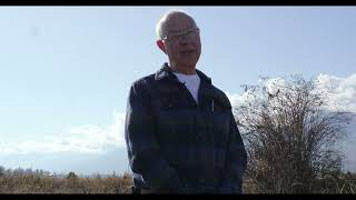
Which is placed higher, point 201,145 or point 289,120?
point 201,145

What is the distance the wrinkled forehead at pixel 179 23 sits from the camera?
3.44 meters

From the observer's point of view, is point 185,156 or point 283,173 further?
point 283,173

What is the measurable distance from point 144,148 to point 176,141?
202 mm

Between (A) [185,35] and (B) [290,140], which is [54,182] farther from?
(A) [185,35]

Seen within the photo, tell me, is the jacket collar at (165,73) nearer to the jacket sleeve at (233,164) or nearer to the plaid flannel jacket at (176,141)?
the plaid flannel jacket at (176,141)

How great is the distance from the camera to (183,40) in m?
3.42

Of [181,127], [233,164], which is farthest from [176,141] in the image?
[233,164]

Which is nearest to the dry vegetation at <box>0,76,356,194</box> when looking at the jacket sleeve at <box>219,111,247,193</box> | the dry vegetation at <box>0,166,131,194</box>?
the dry vegetation at <box>0,166,131,194</box>

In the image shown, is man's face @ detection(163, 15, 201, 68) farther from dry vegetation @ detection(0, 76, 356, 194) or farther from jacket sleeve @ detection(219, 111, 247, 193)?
dry vegetation @ detection(0, 76, 356, 194)
